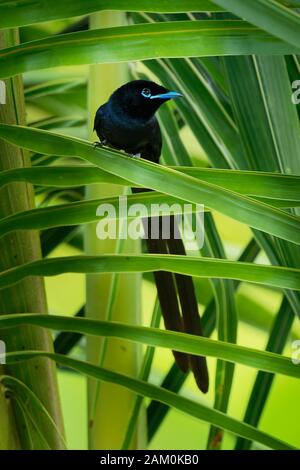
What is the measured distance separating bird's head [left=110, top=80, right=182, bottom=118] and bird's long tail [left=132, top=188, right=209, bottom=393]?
0.10 m

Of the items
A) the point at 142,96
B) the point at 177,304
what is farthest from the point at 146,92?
the point at 177,304

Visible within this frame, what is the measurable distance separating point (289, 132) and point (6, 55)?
0.20m

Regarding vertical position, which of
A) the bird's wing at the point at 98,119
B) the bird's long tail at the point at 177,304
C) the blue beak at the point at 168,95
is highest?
the bird's wing at the point at 98,119

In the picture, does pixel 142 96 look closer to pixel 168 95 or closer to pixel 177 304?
pixel 168 95

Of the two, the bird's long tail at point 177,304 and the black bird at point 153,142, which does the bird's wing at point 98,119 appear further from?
the bird's long tail at point 177,304

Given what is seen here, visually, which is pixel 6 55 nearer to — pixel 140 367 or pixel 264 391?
pixel 140 367

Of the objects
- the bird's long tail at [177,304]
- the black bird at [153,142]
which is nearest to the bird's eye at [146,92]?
the black bird at [153,142]

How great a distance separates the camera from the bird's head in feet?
2.11

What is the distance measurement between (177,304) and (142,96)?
0.18 metres

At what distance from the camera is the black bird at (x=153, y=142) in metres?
0.65

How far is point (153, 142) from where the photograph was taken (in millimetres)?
726

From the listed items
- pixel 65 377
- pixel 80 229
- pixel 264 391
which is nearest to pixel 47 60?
pixel 264 391

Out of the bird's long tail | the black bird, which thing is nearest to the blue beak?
the black bird

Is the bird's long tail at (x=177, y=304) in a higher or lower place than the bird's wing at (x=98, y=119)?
lower
